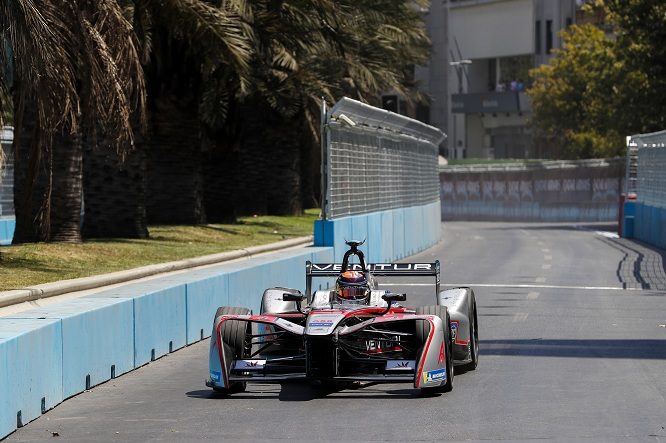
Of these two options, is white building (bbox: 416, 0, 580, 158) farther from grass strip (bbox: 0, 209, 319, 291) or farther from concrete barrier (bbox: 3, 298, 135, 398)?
concrete barrier (bbox: 3, 298, 135, 398)

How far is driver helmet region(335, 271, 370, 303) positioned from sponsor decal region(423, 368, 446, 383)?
1.59m

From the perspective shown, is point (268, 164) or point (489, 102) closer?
point (268, 164)

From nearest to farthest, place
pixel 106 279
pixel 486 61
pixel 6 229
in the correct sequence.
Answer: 1. pixel 106 279
2. pixel 6 229
3. pixel 486 61

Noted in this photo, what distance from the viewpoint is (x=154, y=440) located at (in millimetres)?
9945

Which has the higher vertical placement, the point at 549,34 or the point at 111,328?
the point at 549,34

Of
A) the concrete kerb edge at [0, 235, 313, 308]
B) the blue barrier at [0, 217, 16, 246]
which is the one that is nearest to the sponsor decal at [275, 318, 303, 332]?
the concrete kerb edge at [0, 235, 313, 308]

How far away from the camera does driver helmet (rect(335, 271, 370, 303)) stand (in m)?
13.4

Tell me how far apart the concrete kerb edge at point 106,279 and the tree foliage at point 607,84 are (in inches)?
1104

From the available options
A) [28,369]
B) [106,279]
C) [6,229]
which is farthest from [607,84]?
[28,369]

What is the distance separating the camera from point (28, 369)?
10695mm

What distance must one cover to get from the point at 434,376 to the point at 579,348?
4.48 meters

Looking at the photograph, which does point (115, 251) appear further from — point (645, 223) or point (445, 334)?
point (645, 223)

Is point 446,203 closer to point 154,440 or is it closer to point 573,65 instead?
point 573,65

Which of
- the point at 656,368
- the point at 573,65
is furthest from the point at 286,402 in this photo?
the point at 573,65
